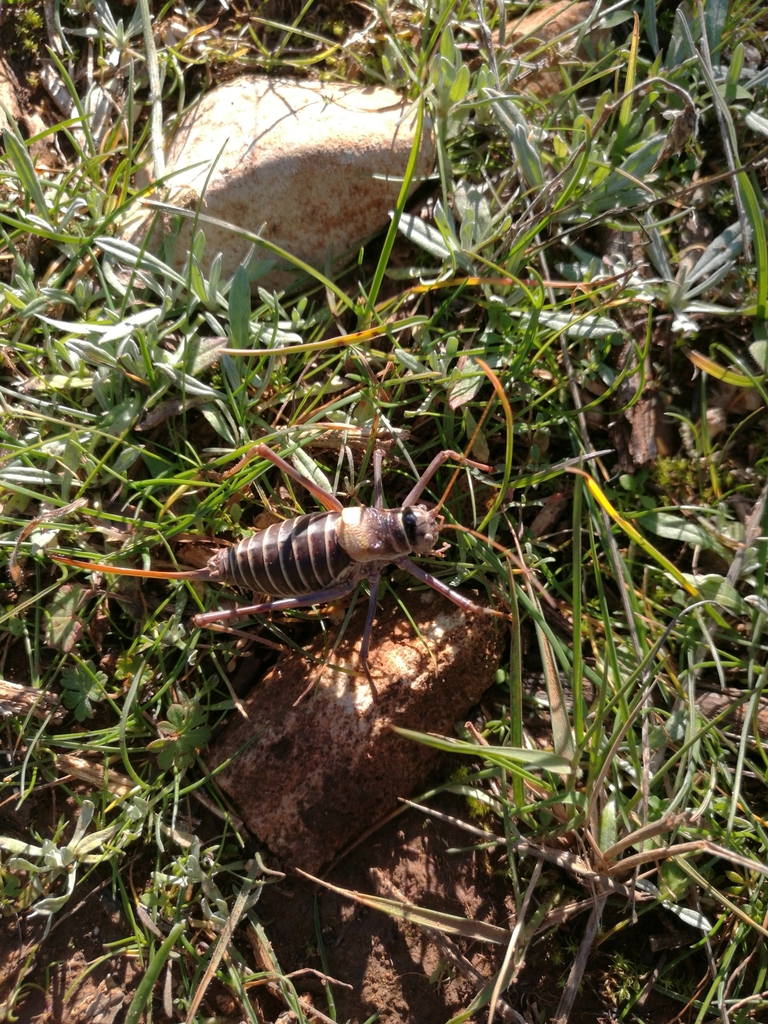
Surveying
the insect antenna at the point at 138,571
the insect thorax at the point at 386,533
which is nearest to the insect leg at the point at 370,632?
the insect thorax at the point at 386,533

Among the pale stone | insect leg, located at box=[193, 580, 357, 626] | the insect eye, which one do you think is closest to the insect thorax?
the insect eye

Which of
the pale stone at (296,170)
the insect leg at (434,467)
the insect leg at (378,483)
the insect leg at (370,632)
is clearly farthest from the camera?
the pale stone at (296,170)

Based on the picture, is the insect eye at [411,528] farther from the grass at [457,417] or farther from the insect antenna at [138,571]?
the insect antenna at [138,571]

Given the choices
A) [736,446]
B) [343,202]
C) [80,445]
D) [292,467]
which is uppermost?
[343,202]

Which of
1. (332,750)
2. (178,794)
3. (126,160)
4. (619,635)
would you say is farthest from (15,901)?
(126,160)

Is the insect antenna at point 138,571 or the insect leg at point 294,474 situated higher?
the insect leg at point 294,474

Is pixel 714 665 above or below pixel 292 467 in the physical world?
below

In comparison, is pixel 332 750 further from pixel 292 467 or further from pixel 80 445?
pixel 80 445

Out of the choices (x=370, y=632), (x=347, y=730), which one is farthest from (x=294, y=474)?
(x=347, y=730)
